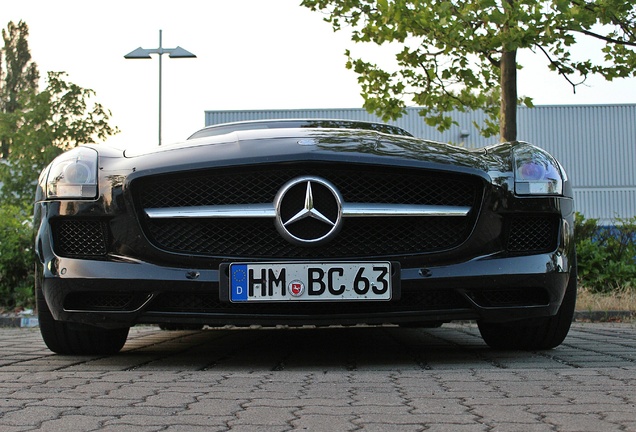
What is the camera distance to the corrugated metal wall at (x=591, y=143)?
127 feet

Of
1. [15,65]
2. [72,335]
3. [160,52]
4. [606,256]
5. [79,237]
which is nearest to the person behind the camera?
[79,237]

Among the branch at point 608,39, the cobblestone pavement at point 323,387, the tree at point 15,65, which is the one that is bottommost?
the cobblestone pavement at point 323,387

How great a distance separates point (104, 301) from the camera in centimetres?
409

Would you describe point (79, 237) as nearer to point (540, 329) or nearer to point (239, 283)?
point (239, 283)

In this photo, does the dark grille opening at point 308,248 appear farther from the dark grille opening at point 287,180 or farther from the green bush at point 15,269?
the green bush at point 15,269

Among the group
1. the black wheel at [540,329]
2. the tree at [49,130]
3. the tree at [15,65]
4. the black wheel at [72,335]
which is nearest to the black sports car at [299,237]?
the black wheel at [72,335]

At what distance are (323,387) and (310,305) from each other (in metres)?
0.66

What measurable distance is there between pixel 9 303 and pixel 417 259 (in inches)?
225

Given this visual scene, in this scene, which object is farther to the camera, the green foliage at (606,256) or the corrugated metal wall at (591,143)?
the corrugated metal wall at (591,143)

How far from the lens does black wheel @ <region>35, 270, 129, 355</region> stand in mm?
4379

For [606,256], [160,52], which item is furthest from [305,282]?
[160,52]

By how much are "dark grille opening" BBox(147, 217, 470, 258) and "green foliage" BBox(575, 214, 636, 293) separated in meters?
5.47

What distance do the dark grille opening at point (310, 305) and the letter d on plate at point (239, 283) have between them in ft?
0.30

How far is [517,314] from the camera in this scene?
4121 mm
